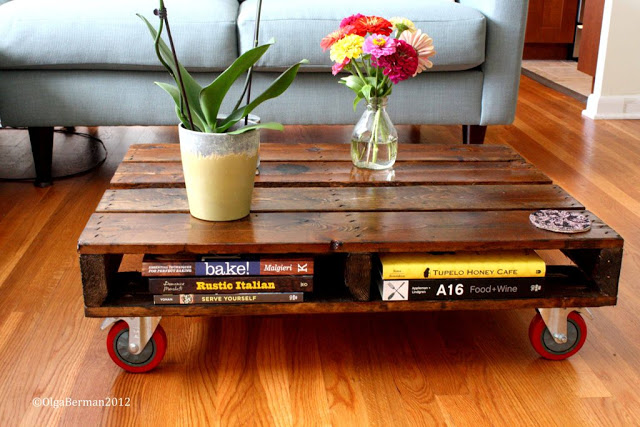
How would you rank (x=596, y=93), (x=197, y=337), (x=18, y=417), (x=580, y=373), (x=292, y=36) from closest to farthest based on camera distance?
(x=18, y=417)
(x=580, y=373)
(x=197, y=337)
(x=292, y=36)
(x=596, y=93)

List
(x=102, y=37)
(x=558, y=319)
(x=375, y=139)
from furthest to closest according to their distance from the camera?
(x=102, y=37) → (x=375, y=139) → (x=558, y=319)

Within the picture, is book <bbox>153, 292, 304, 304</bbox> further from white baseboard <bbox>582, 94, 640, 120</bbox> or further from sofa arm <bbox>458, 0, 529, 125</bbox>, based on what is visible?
white baseboard <bbox>582, 94, 640, 120</bbox>

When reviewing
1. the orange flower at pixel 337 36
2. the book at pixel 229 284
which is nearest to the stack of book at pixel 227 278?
the book at pixel 229 284

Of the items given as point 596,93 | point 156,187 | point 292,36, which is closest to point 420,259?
point 156,187

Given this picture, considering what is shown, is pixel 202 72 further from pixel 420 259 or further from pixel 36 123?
pixel 420 259

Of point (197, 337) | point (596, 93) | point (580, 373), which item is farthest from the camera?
point (596, 93)

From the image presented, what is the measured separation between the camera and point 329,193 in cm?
144

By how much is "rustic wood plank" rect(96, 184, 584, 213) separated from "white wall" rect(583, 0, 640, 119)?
1.83 m

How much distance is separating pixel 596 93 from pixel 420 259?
2.18 meters

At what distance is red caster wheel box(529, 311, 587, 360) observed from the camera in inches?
52.8

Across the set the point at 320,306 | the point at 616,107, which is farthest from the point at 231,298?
the point at 616,107

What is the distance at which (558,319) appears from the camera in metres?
1.32

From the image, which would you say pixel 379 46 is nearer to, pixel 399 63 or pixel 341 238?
pixel 399 63

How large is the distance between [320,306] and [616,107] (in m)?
2.32
